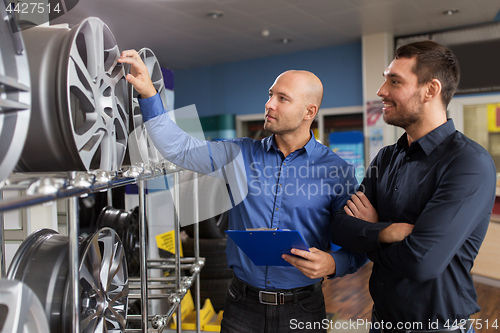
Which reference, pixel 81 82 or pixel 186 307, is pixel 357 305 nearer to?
pixel 186 307

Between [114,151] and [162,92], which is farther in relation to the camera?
[162,92]

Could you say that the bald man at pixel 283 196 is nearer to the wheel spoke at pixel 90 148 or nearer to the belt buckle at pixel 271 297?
the belt buckle at pixel 271 297

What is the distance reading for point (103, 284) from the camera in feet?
3.83

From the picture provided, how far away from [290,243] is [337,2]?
4240 millimetres

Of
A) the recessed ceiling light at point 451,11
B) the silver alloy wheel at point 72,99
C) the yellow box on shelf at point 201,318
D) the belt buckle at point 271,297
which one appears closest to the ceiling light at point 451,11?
the recessed ceiling light at point 451,11

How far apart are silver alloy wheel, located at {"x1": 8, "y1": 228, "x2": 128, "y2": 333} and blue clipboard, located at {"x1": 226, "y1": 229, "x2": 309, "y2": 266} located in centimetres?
37

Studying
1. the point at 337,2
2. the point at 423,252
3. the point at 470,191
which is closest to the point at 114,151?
the point at 423,252

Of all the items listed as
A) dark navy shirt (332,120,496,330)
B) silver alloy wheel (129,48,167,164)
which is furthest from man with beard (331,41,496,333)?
silver alloy wheel (129,48,167,164)

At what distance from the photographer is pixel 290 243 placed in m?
1.32

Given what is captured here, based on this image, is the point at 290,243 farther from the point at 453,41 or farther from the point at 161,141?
the point at 453,41

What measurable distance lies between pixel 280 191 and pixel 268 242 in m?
0.41

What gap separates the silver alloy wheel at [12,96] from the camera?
0.69 meters

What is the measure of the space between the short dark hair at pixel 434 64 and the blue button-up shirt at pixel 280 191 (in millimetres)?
500

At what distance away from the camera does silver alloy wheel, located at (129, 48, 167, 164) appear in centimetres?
130
